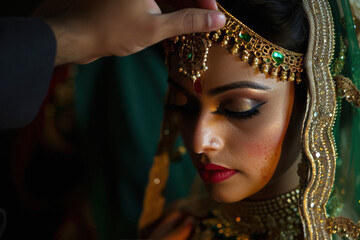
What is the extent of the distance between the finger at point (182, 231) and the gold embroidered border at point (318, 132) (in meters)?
0.59

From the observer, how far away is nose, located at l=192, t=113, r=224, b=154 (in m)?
1.07

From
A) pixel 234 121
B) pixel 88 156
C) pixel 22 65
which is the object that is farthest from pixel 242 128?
pixel 88 156

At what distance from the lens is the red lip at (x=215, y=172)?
1.12 m

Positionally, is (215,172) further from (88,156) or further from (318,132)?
(88,156)

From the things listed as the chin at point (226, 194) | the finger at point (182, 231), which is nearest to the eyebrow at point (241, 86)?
the chin at point (226, 194)

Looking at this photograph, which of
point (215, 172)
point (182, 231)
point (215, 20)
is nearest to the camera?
point (215, 20)

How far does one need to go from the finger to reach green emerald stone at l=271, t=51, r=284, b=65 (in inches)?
28.8

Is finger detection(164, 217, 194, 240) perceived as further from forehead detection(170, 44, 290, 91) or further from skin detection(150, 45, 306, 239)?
forehead detection(170, 44, 290, 91)

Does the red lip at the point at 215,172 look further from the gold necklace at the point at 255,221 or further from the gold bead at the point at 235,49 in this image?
the gold bead at the point at 235,49

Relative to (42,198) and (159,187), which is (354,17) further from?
(42,198)

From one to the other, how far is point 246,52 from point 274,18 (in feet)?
0.33

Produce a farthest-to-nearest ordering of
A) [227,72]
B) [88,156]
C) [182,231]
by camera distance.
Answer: [88,156] < [182,231] < [227,72]

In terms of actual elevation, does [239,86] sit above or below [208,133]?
above

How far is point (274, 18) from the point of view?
1002mm
